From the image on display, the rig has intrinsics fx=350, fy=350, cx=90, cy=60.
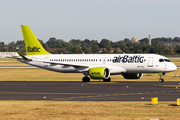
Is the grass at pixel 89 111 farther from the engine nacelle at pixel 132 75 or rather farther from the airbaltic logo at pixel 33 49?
the airbaltic logo at pixel 33 49

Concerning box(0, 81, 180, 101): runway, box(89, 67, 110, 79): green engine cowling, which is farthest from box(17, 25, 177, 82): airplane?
box(0, 81, 180, 101): runway

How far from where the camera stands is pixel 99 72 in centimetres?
4722

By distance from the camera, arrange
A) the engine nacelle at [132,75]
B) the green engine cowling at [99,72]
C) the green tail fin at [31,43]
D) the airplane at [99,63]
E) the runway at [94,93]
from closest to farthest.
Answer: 1. the runway at [94,93]
2. the green engine cowling at [99,72]
3. the airplane at [99,63]
4. the engine nacelle at [132,75]
5. the green tail fin at [31,43]

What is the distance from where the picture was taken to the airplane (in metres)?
47.8

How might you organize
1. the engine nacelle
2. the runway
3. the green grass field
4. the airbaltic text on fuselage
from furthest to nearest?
1. the engine nacelle
2. the airbaltic text on fuselage
3. the runway
4. the green grass field

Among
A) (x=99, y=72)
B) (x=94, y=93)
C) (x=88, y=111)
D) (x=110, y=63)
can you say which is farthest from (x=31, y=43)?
(x=88, y=111)

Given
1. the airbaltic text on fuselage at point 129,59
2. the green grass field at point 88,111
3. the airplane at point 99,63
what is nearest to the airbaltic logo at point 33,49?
the airplane at point 99,63

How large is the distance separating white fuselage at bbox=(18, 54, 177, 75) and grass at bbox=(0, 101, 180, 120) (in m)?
24.3

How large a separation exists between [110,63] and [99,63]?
6.17ft

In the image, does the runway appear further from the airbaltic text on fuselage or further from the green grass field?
the airbaltic text on fuselage

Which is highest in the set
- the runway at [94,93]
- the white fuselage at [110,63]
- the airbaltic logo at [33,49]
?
the airbaltic logo at [33,49]

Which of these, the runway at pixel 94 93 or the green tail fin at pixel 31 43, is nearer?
the runway at pixel 94 93

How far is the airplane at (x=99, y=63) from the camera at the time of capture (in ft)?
157

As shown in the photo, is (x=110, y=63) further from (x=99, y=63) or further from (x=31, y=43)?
Answer: (x=31, y=43)
